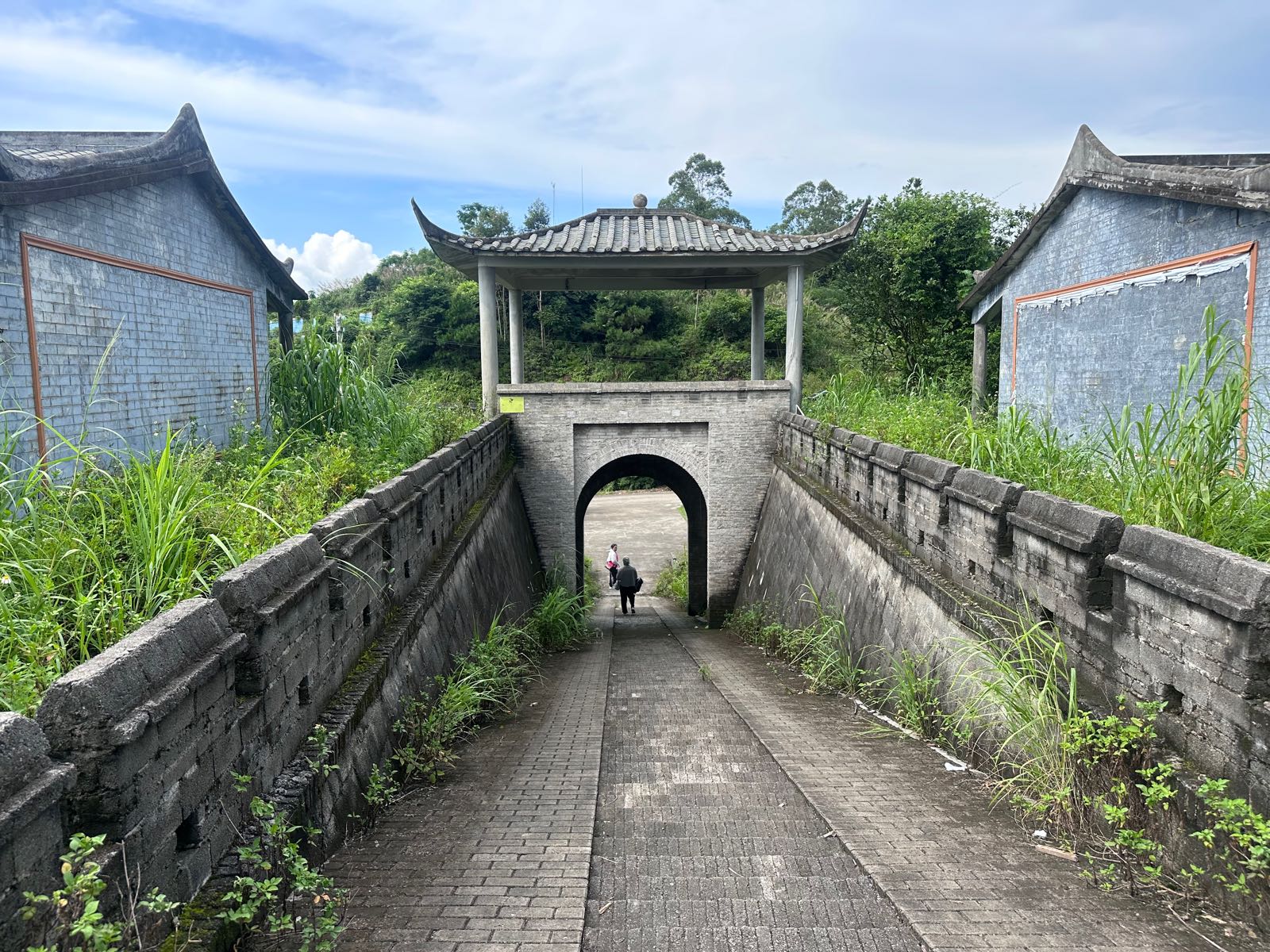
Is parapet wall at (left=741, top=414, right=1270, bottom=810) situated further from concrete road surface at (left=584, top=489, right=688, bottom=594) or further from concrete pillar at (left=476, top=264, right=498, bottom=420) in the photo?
concrete road surface at (left=584, top=489, right=688, bottom=594)

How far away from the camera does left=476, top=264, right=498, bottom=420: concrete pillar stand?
12922 mm

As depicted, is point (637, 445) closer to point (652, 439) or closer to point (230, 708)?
point (652, 439)

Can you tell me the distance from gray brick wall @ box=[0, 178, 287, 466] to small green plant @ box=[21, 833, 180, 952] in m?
4.22

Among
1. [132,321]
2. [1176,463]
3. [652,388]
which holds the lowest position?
[1176,463]

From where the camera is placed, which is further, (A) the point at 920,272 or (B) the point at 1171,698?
(A) the point at 920,272

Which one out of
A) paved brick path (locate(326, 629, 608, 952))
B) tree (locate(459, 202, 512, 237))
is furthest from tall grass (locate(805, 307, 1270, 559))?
tree (locate(459, 202, 512, 237))

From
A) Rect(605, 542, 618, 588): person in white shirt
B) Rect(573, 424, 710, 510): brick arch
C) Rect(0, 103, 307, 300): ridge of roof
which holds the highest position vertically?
Rect(0, 103, 307, 300): ridge of roof

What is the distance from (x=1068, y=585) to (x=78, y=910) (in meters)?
4.44

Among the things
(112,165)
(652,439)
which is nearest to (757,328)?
(652,439)

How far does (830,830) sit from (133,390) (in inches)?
262

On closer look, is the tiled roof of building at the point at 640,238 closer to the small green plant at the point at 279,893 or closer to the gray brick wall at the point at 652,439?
the gray brick wall at the point at 652,439

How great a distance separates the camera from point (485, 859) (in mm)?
3811

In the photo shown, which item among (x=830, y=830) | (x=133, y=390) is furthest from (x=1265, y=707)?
(x=133, y=390)

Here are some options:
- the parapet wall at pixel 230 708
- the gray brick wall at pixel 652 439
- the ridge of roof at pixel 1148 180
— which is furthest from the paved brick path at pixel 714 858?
the gray brick wall at pixel 652 439
